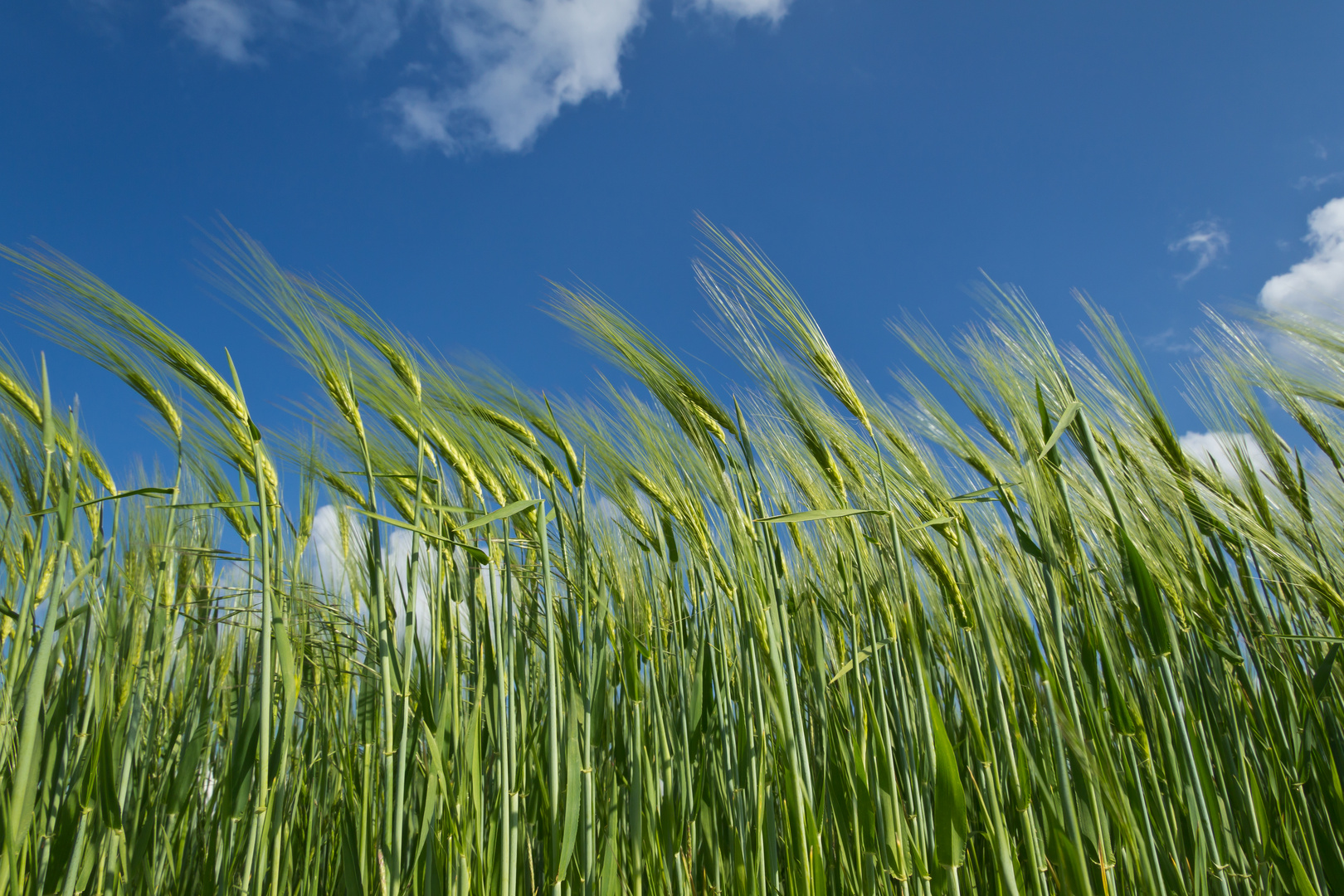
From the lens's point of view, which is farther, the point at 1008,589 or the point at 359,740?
the point at 359,740

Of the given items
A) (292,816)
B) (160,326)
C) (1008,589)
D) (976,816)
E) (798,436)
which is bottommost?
(976,816)

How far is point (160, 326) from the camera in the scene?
1.29 meters

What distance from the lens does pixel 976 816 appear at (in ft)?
4.99

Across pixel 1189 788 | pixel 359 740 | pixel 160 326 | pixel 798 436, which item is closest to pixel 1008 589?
pixel 1189 788

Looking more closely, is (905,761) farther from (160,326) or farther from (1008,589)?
(160,326)

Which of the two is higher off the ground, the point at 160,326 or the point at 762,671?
the point at 160,326

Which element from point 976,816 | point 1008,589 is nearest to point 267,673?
point 1008,589

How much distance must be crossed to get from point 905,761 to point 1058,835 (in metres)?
0.23

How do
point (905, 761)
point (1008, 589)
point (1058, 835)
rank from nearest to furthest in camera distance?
1. point (1058, 835)
2. point (905, 761)
3. point (1008, 589)

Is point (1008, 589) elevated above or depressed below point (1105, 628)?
above

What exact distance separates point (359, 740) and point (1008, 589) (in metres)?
1.49

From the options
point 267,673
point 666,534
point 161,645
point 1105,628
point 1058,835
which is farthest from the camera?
point 161,645

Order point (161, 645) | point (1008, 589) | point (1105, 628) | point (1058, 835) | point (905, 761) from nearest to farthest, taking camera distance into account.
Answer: point (1058, 835), point (905, 761), point (1105, 628), point (1008, 589), point (161, 645)

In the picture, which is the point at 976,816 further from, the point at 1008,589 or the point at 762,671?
the point at 762,671
